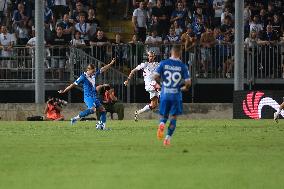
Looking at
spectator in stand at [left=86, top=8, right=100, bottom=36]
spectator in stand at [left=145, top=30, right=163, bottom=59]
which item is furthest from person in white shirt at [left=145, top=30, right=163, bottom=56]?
spectator in stand at [left=86, top=8, right=100, bottom=36]

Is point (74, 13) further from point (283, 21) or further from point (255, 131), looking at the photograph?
point (255, 131)

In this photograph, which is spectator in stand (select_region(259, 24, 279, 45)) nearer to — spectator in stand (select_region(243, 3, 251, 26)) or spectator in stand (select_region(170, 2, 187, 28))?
spectator in stand (select_region(243, 3, 251, 26))

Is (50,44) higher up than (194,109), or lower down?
higher up

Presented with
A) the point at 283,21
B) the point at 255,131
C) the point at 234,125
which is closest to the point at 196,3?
the point at 283,21

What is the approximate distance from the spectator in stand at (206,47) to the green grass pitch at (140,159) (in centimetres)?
828

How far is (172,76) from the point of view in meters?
20.8

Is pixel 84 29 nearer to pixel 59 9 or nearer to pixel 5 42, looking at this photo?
pixel 59 9

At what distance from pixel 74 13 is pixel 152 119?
4837mm

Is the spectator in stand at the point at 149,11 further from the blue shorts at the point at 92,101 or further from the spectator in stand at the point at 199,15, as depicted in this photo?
the blue shorts at the point at 92,101

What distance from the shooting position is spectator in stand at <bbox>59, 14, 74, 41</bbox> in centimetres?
3550

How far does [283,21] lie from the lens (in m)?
35.8

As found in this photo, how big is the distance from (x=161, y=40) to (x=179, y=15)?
3.74 feet

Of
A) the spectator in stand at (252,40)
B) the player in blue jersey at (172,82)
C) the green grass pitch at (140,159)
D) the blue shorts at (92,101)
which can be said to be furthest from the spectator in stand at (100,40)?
the player in blue jersey at (172,82)

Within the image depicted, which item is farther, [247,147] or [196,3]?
[196,3]
